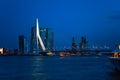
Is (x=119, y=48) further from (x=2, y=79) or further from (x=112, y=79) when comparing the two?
(x=2, y=79)

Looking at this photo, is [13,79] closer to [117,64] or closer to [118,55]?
[117,64]

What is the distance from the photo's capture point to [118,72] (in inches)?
2569

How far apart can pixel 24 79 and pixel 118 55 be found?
20.4 meters

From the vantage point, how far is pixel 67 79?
56.7 meters

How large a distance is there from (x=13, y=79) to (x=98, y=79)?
1190cm

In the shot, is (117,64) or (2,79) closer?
(2,79)

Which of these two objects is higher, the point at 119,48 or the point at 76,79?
the point at 119,48

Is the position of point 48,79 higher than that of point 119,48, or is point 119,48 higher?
point 119,48

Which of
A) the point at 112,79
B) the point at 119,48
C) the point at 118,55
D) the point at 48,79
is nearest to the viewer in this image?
the point at 112,79

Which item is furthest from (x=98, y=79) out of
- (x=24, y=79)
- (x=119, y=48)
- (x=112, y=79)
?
(x=119, y=48)

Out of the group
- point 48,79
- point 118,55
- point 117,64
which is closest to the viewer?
point 48,79

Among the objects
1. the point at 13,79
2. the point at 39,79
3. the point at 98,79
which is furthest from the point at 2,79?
the point at 98,79

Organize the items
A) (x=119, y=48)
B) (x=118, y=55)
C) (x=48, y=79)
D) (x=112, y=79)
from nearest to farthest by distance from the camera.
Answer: (x=112, y=79) → (x=48, y=79) → (x=118, y=55) → (x=119, y=48)

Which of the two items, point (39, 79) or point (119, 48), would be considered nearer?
point (39, 79)
